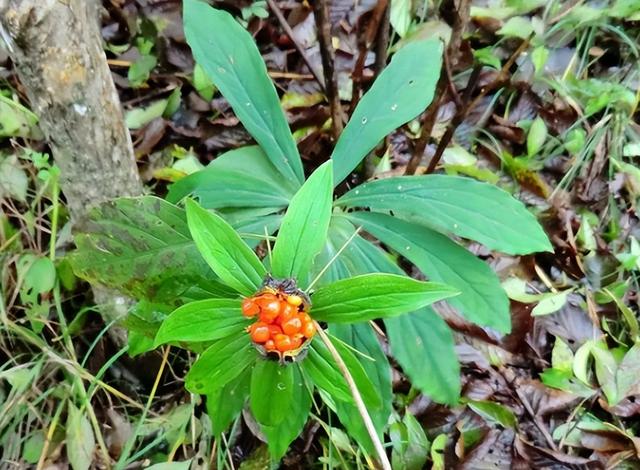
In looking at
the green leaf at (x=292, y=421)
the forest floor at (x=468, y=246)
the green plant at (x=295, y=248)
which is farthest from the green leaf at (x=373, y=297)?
the forest floor at (x=468, y=246)

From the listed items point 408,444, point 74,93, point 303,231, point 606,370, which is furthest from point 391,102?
point 606,370

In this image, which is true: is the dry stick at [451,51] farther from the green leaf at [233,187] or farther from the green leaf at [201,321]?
the green leaf at [201,321]

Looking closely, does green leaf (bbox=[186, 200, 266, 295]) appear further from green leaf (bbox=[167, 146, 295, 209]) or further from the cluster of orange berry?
green leaf (bbox=[167, 146, 295, 209])

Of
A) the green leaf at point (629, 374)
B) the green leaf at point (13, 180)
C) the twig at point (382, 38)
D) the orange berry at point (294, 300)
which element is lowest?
the green leaf at point (629, 374)

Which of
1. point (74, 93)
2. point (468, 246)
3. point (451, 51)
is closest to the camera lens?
point (74, 93)

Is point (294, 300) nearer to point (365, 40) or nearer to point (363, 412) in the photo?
point (363, 412)

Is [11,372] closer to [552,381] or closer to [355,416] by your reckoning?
[355,416]
